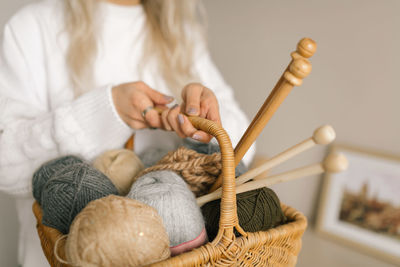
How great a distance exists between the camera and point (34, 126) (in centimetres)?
52

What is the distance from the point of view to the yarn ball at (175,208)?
1.11 feet

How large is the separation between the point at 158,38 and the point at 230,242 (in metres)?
0.59

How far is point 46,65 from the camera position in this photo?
63 centimetres

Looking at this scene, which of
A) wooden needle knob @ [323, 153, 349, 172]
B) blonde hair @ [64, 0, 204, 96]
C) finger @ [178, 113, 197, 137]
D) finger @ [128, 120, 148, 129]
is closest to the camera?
wooden needle knob @ [323, 153, 349, 172]

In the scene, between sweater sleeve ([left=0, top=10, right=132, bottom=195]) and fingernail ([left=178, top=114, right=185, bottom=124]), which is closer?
fingernail ([left=178, top=114, right=185, bottom=124])

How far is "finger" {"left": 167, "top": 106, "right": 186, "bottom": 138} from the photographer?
1.32ft

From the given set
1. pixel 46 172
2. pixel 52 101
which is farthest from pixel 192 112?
pixel 52 101

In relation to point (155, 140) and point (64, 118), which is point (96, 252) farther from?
point (155, 140)

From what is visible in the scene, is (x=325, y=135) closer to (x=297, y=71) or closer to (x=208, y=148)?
(x=297, y=71)

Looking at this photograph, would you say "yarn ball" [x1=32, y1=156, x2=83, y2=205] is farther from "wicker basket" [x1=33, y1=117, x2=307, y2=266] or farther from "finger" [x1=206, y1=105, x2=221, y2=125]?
"finger" [x1=206, y1=105, x2=221, y2=125]

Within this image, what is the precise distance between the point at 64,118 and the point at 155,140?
0.22m

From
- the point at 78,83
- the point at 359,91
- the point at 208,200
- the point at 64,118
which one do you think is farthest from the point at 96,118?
the point at 359,91

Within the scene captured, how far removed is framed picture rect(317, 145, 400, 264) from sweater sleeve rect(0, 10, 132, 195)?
27.9 inches

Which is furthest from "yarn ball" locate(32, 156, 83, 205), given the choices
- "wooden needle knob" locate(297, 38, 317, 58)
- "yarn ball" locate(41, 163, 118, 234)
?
"wooden needle knob" locate(297, 38, 317, 58)
